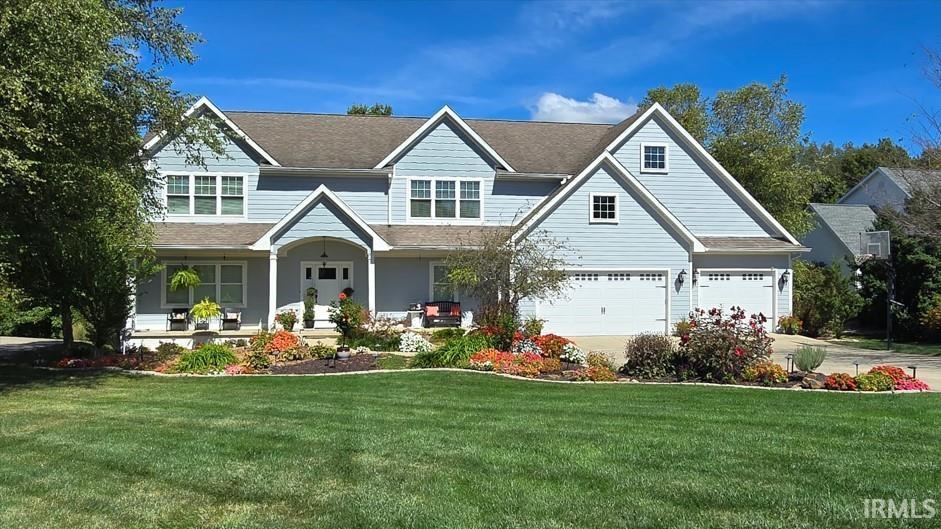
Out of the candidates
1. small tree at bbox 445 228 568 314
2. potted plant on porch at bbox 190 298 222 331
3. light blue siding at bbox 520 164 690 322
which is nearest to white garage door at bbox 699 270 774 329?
light blue siding at bbox 520 164 690 322

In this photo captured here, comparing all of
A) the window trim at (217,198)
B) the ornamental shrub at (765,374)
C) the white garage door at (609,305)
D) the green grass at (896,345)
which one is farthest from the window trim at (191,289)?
the green grass at (896,345)

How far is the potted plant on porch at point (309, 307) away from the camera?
71.8 feet

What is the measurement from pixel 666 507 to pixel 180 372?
1173 cm

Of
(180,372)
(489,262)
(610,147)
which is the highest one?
(610,147)

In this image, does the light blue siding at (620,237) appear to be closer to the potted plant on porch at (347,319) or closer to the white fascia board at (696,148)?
the white fascia board at (696,148)

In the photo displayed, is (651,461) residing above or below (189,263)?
below

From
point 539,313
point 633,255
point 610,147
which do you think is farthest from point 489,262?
point 610,147

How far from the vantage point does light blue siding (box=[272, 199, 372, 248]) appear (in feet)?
66.9

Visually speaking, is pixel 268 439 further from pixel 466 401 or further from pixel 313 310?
pixel 313 310

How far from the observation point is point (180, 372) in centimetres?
1404

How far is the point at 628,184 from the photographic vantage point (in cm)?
2180

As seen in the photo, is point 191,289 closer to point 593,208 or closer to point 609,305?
point 593,208

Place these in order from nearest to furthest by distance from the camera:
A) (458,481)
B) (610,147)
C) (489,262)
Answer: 1. (458,481)
2. (489,262)
3. (610,147)

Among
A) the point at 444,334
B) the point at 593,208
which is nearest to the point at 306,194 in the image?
the point at 444,334
